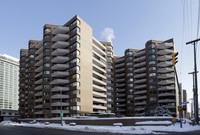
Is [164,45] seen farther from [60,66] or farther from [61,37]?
[60,66]

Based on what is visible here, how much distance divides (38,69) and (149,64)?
1932 inches

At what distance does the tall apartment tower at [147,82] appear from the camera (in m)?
87.4

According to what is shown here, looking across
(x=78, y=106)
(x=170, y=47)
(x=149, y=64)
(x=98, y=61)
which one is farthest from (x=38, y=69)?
(x=170, y=47)

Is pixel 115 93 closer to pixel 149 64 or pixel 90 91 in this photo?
pixel 149 64

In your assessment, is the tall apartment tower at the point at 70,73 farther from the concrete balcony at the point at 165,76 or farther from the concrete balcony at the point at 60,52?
the concrete balcony at the point at 165,76

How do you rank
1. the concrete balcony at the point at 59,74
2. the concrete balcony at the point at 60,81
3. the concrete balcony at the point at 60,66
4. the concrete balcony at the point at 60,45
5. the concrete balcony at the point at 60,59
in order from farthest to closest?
the concrete balcony at the point at 60,45
the concrete balcony at the point at 60,59
the concrete balcony at the point at 60,66
the concrete balcony at the point at 59,74
the concrete balcony at the point at 60,81

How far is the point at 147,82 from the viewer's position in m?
95.4

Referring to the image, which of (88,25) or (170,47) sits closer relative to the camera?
(88,25)

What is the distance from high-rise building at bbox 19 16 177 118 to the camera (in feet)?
231

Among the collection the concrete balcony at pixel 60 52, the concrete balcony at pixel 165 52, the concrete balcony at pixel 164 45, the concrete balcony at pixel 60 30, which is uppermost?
the concrete balcony at pixel 60 30

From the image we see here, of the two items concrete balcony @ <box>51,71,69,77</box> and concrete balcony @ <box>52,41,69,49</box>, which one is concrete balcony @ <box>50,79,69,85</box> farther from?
concrete balcony @ <box>52,41,69,49</box>

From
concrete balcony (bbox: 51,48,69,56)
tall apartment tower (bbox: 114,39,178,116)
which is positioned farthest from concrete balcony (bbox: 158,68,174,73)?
concrete balcony (bbox: 51,48,69,56)

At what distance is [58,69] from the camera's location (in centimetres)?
7656

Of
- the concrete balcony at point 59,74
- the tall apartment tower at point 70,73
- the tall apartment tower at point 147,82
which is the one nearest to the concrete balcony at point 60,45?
the tall apartment tower at point 70,73
